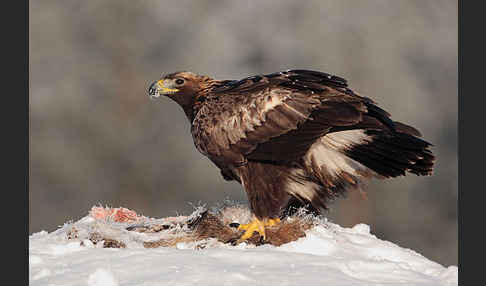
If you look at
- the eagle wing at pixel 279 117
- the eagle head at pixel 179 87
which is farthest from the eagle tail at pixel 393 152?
the eagle head at pixel 179 87

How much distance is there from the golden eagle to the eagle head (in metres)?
0.51

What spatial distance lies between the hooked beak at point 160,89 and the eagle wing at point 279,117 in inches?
35.0

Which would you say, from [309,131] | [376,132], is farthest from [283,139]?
[376,132]

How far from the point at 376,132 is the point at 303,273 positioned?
8.97 ft

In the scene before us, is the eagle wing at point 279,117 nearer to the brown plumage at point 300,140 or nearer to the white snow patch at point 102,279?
the brown plumage at point 300,140

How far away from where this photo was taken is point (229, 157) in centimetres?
816

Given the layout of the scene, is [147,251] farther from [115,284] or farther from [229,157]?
[229,157]

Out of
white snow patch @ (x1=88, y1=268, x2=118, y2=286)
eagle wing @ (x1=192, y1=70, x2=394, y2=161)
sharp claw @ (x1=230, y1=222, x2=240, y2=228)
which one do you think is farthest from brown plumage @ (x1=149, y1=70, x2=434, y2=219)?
white snow patch @ (x1=88, y1=268, x2=118, y2=286)

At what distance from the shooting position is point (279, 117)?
8086 millimetres

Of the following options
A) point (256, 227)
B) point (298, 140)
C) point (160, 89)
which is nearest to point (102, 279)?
point (256, 227)

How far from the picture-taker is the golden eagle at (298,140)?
26.3 ft

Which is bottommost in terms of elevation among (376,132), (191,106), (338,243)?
(338,243)

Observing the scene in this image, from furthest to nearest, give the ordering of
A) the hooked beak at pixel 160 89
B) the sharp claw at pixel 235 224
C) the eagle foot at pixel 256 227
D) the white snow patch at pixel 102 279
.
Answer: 1. the hooked beak at pixel 160 89
2. the sharp claw at pixel 235 224
3. the eagle foot at pixel 256 227
4. the white snow patch at pixel 102 279

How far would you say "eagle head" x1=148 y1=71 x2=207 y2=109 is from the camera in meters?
9.13
